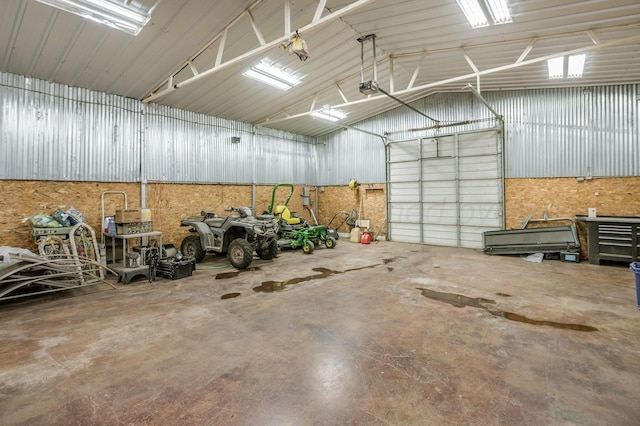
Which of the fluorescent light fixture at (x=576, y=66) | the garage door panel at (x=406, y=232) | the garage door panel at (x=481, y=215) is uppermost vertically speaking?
the fluorescent light fixture at (x=576, y=66)

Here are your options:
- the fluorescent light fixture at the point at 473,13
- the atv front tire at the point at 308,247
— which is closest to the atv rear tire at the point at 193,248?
the atv front tire at the point at 308,247

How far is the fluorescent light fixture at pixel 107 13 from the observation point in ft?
12.8

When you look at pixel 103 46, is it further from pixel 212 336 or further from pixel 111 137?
pixel 212 336

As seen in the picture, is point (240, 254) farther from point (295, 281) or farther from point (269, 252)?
point (295, 281)

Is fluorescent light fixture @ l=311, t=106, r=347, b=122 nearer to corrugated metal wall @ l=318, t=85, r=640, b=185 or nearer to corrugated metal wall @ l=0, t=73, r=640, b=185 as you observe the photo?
corrugated metal wall @ l=0, t=73, r=640, b=185

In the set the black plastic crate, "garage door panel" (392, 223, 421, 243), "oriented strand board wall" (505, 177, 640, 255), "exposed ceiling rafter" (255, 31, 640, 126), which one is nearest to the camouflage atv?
the black plastic crate

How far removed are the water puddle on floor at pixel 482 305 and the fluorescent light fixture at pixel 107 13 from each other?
6.02 metres

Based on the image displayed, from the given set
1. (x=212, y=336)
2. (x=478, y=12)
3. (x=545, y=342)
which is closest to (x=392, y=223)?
(x=478, y=12)

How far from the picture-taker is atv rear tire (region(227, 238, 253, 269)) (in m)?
6.30

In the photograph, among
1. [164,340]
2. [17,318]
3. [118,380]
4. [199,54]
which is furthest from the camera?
[199,54]

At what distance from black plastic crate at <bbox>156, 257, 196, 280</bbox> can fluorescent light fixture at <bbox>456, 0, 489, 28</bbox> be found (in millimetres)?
6521

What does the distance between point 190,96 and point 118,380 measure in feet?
22.9

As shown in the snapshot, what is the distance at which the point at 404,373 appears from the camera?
8.18 feet

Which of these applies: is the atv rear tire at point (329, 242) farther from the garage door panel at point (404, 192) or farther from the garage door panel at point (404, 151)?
the garage door panel at point (404, 151)
